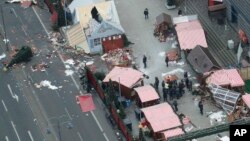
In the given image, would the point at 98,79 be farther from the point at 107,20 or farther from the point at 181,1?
the point at 181,1

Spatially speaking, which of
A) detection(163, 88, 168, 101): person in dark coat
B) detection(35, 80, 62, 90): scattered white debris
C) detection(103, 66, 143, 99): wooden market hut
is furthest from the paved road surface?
detection(163, 88, 168, 101): person in dark coat

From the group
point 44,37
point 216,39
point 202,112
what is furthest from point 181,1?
point 202,112

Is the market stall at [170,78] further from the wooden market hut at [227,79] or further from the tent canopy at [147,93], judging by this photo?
the wooden market hut at [227,79]

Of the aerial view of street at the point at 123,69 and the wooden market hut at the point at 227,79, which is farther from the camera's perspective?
the wooden market hut at the point at 227,79

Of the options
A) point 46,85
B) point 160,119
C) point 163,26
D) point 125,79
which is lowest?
point 160,119

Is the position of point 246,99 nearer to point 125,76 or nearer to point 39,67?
point 125,76

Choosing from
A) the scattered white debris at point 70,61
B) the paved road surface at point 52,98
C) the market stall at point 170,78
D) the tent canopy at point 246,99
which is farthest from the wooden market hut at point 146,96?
the scattered white debris at point 70,61

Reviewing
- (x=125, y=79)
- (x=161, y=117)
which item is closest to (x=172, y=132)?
(x=161, y=117)
